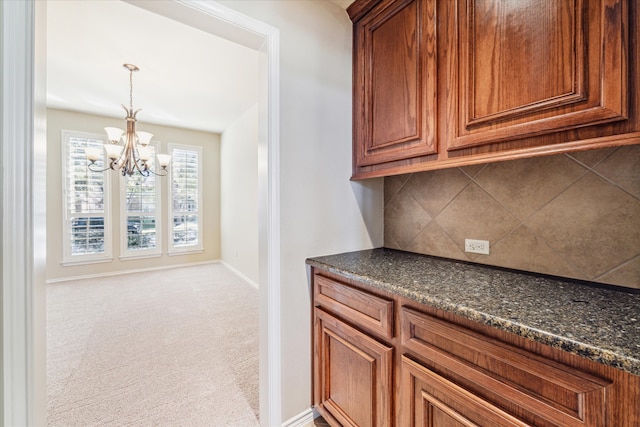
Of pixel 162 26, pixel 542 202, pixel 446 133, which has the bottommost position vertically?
pixel 542 202

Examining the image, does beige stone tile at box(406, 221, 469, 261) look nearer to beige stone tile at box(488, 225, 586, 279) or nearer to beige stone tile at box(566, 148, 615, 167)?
beige stone tile at box(488, 225, 586, 279)

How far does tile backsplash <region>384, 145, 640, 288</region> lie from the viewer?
0.97 meters

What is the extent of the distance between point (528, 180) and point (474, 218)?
29 centimetres

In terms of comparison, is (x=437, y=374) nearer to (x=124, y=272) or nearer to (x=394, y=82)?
(x=394, y=82)

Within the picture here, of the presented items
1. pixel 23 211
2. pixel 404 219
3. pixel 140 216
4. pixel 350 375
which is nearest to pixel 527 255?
pixel 404 219

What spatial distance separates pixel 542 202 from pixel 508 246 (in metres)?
0.25

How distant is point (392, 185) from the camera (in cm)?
179

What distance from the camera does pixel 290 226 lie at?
4.71 feet

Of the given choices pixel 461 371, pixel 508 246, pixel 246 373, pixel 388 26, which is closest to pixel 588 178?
pixel 508 246

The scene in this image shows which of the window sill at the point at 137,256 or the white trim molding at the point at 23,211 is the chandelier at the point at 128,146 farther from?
the white trim molding at the point at 23,211

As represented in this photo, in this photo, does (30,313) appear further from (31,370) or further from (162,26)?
(162,26)

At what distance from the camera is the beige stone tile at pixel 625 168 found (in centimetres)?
93

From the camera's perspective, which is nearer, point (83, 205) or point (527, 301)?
point (527, 301)

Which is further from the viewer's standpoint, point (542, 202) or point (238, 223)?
point (238, 223)
